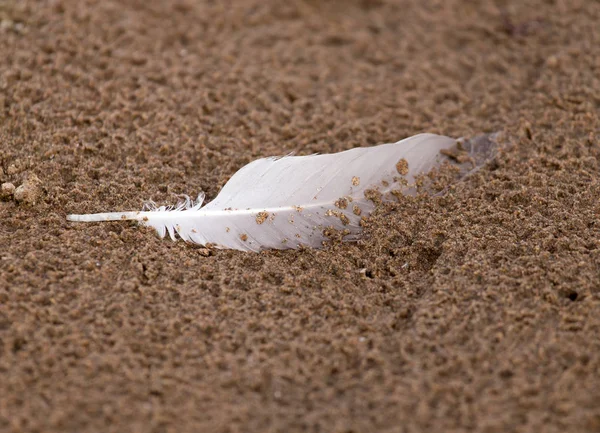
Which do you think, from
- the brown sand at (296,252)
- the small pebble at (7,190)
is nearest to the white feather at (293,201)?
the brown sand at (296,252)

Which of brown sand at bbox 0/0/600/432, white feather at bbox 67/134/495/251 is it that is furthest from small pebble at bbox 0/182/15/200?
white feather at bbox 67/134/495/251

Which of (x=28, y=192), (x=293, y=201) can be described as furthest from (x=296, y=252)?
(x=28, y=192)

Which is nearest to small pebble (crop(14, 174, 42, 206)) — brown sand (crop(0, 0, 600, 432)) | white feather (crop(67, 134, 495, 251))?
brown sand (crop(0, 0, 600, 432))

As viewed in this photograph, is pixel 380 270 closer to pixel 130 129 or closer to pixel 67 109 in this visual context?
pixel 130 129

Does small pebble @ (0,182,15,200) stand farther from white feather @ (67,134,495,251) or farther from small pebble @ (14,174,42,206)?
white feather @ (67,134,495,251)

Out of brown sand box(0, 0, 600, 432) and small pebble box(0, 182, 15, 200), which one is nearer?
brown sand box(0, 0, 600, 432)

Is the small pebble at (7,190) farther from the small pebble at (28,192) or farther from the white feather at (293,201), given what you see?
the white feather at (293,201)
